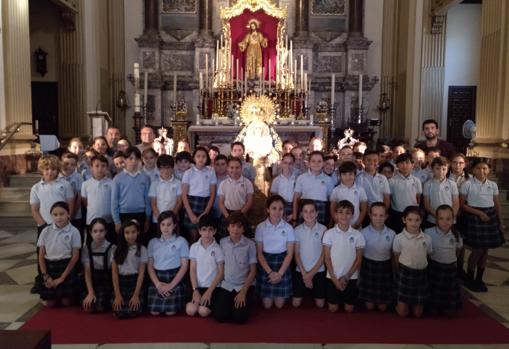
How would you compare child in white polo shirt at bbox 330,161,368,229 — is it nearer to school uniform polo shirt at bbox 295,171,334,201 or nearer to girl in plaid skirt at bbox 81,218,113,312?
school uniform polo shirt at bbox 295,171,334,201

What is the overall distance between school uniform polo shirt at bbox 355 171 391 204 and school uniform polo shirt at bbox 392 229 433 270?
83 cm

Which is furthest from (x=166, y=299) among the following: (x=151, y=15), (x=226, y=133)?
(x=151, y=15)

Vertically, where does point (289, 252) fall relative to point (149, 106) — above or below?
below

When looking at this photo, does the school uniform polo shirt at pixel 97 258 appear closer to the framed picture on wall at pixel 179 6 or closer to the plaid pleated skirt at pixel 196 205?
the plaid pleated skirt at pixel 196 205

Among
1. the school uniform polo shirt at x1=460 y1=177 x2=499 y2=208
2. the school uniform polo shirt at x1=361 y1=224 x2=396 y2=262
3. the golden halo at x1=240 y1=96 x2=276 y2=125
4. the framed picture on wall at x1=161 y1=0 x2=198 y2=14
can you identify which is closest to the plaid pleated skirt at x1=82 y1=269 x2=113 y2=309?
the school uniform polo shirt at x1=361 y1=224 x2=396 y2=262

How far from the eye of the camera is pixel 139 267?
13.4 ft

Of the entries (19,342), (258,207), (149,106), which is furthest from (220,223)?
(149,106)

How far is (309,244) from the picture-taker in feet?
14.1

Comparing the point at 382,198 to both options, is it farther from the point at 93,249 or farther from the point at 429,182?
the point at 93,249

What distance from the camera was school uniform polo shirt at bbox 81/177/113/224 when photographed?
4652mm

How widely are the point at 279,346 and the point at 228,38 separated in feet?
35.1

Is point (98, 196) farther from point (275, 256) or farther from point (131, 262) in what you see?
point (275, 256)

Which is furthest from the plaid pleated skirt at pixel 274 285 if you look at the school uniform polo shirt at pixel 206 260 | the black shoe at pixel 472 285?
the black shoe at pixel 472 285

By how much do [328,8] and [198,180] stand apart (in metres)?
10.2
